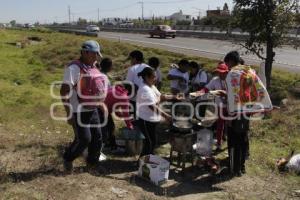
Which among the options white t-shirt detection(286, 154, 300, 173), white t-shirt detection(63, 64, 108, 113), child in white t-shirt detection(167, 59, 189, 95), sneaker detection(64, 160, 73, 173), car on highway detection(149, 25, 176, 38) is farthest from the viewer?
car on highway detection(149, 25, 176, 38)

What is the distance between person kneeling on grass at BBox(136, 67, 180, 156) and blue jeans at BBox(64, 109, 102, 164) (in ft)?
2.34

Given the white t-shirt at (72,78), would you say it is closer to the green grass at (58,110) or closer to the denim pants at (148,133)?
the denim pants at (148,133)

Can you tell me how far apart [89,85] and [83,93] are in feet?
0.43

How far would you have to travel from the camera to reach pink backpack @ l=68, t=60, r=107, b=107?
19.9ft

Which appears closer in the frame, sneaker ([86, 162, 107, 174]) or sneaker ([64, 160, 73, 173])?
sneaker ([64, 160, 73, 173])

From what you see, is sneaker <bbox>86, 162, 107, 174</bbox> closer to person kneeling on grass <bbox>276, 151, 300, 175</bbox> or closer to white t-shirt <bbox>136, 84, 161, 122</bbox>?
white t-shirt <bbox>136, 84, 161, 122</bbox>

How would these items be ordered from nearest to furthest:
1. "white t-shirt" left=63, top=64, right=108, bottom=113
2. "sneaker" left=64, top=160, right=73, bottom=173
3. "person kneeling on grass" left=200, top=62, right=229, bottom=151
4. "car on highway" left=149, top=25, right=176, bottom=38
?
"white t-shirt" left=63, top=64, right=108, bottom=113
"sneaker" left=64, top=160, right=73, bottom=173
"person kneeling on grass" left=200, top=62, right=229, bottom=151
"car on highway" left=149, top=25, right=176, bottom=38

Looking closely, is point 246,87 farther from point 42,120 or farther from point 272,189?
point 42,120

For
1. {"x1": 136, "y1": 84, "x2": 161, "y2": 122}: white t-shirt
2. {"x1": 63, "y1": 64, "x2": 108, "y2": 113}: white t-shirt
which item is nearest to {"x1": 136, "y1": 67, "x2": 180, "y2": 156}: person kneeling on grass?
{"x1": 136, "y1": 84, "x2": 161, "y2": 122}: white t-shirt

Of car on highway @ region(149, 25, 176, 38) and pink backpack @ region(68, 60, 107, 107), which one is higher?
pink backpack @ region(68, 60, 107, 107)

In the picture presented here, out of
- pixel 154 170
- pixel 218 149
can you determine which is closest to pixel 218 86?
pixel 218 149

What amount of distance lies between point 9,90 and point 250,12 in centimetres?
765

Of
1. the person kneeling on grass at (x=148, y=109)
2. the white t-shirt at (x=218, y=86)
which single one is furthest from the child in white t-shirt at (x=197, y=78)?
A: the person kneeling on grass at (x=148, y=109)

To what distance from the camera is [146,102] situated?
21.9ft
